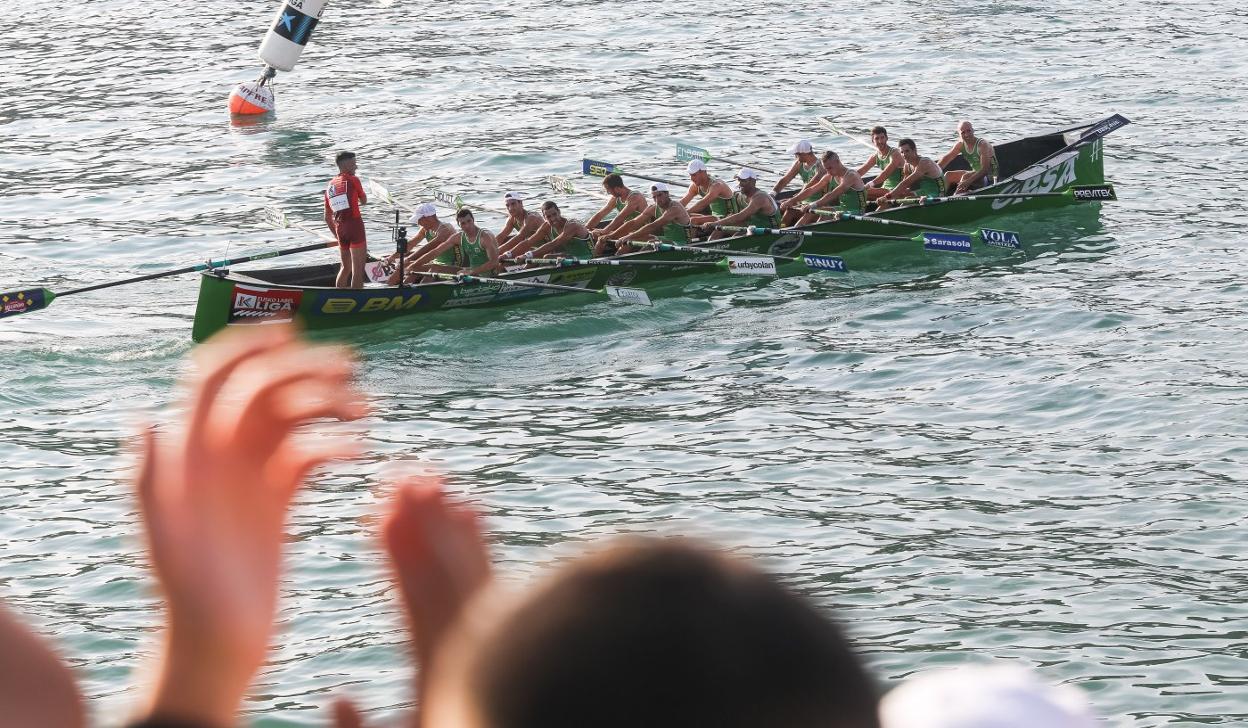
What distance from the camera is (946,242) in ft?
70.8

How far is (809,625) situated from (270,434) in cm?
75

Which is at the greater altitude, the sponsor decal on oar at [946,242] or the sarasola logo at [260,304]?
the sarasola logo at [260,304]

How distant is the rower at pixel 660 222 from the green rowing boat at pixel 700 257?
0.52 m

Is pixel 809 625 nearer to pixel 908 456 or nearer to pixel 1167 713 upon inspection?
pixel 1167 713

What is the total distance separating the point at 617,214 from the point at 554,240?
1418mm

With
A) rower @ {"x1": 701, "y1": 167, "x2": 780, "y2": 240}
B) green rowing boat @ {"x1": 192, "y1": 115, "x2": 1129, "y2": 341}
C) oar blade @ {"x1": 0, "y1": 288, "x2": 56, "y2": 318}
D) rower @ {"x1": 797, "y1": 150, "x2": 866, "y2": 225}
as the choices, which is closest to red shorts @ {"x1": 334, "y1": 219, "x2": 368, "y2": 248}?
green rowing boat @ {"x1": 192, "y1": 115, "x2": 1129, "y2": 341}

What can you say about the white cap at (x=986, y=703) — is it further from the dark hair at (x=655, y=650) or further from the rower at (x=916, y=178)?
the rower at (x=916, y=178)

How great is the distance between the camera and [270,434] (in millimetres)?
1857

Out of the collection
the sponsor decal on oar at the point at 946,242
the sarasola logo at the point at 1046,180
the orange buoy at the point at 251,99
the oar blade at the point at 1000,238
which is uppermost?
the orange buoy at the point at 251,99

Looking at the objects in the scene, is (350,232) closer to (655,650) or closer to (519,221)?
(519,221)

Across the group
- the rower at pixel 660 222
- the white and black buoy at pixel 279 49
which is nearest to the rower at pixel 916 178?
the rower at pixel 660 222

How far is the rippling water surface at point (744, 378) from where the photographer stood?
37.2 ft

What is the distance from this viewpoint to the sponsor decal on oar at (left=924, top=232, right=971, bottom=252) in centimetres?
2156

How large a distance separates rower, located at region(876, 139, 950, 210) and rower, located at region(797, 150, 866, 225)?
0.33m
